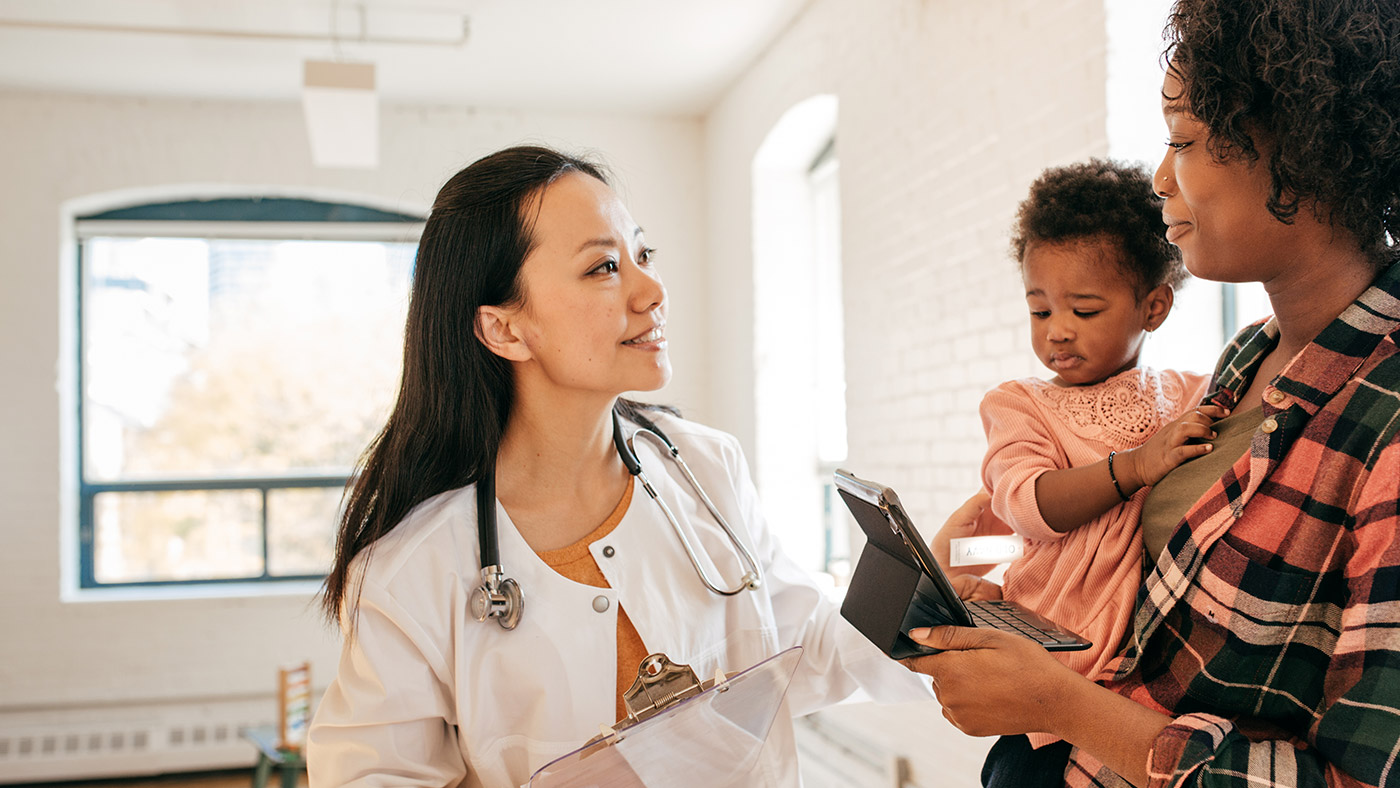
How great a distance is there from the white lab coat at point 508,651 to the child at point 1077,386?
43cm

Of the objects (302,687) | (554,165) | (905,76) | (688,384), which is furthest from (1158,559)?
(688,384)

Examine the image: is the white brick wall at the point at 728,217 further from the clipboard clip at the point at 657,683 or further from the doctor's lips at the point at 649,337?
the clipboard clip at the point at 657,683

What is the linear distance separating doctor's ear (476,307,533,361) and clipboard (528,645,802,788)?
643mm

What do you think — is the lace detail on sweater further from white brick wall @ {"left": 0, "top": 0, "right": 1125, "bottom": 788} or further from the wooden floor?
the wooden floor

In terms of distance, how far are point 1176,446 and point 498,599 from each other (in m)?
0.93

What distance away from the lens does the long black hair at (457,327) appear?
1.60 metres

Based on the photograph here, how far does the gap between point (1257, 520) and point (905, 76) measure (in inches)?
129

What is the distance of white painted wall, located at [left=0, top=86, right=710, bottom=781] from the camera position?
18.2 feet

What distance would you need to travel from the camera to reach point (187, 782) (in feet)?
18.5

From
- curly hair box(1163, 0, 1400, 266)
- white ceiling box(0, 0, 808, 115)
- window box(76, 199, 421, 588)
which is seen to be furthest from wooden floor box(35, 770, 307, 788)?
curly hair box(1163, 0, 1400, 266)

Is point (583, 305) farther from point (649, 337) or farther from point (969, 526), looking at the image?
point (969, 526)


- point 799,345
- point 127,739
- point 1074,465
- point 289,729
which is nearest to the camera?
point 1074,465

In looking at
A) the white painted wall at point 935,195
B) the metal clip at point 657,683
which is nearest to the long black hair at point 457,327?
the metal clip at point 657,683

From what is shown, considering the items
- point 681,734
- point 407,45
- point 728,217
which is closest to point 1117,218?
point 681,734
